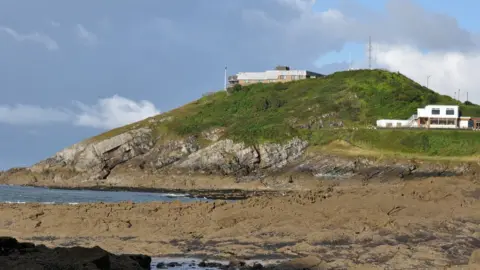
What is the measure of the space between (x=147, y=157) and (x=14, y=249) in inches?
3536

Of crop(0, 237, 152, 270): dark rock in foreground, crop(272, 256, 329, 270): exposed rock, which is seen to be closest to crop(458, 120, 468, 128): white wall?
crop(272, 256, 329, 270): exposed rock

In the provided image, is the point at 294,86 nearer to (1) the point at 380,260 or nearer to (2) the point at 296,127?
(2) the point at 296,127

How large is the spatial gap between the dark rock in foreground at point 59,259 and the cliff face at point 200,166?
70222mm

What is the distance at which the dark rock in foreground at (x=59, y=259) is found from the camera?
1436cm

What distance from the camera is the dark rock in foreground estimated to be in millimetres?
14359

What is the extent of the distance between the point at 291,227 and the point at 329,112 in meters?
88.2

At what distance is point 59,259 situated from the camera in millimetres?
15266

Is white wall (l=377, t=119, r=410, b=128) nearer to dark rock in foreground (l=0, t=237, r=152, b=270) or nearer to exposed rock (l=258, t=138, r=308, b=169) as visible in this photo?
exposed rock (l=258, t=138, r=308, b=169)

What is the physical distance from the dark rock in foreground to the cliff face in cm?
7022

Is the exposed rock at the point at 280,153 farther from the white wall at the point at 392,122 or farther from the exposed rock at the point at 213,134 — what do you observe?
the white wall at the point at 392,122

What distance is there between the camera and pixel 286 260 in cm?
2297

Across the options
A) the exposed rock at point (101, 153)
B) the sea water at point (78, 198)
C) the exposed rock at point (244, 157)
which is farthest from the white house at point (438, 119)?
the sea water at point (78, 198)

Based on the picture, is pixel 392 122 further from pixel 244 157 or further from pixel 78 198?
pixel 78 198

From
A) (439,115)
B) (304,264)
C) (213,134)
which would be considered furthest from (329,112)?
(304,264)
